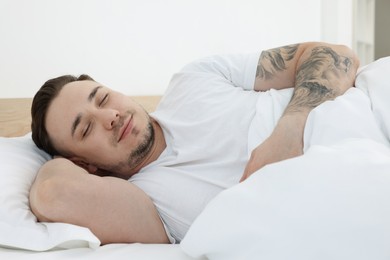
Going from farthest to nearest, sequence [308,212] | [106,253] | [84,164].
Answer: [84,164] → [106,253] → [308,212]

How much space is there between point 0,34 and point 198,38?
1.01 metres

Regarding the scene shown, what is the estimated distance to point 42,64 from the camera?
1.61 m

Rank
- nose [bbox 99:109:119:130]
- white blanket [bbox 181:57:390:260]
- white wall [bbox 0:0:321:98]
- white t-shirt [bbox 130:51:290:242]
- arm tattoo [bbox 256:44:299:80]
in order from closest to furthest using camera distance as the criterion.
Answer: white blanket [bbox 181:57:390:260] → white t-shirt [bbox 130:51:290:242] → nose [bbox 99:109:119:130] → arm tattoo [bbox 256:44:299:80] → white wall [bbox 0:0:321:98]

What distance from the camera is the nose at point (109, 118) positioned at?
1167 millimetres

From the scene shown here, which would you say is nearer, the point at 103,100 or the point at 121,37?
the point at 103,100

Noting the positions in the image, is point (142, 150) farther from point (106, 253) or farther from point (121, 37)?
point (121, 37)

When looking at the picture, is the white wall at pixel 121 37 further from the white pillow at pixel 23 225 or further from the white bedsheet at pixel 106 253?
the white bedsheet at pixel 106 253

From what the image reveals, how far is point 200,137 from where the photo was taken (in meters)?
1.15

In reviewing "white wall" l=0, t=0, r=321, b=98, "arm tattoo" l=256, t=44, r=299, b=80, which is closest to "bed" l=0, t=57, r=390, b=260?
"arm tattoo" l=256, t=44, r=299, b=80

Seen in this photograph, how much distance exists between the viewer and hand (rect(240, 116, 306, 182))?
3.04 ft

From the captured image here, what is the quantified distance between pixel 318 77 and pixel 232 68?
27cm

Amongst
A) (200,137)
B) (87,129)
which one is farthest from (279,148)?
(87,129)

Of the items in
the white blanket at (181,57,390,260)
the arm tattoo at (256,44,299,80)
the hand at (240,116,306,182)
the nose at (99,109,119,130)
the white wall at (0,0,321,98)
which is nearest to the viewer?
the white blanket at (181,57,390,260)

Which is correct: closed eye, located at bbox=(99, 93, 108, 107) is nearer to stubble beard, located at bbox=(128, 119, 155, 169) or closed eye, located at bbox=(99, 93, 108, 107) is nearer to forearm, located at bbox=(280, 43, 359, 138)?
stubble beard, located at bbox=(128, 119, 155, 169)
